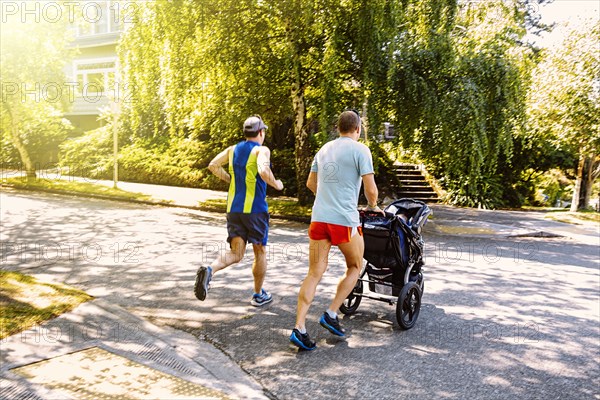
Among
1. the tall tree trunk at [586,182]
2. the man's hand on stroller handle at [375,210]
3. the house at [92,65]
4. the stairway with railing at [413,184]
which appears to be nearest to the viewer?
the man's hand on stroller handle at [375,210]

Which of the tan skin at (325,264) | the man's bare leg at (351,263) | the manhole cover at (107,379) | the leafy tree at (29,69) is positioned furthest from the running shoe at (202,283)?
the leafy tree at (29,69)

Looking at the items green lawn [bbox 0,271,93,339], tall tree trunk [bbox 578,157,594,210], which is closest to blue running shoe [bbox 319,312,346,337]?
green lawn [bbox 0,271,93,339]

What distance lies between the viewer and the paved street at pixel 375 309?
4.26m

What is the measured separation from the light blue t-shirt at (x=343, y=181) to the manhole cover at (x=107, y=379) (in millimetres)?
1832

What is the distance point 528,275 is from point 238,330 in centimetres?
511

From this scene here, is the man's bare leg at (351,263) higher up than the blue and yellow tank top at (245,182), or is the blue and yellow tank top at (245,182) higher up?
the blue and yellow tank top at (245,182)

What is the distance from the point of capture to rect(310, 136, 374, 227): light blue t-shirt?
4.68 metres

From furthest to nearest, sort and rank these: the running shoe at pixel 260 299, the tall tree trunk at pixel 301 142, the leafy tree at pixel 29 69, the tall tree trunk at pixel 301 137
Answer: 1. the leafy tree at pixel 29 69
2. the tall tree trunk at pixel 301 142
3. the tall tree trunk at pixel 301 137
4. the running shoe at pixel 260 299

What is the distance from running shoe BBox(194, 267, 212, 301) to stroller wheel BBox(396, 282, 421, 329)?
1.93 meters

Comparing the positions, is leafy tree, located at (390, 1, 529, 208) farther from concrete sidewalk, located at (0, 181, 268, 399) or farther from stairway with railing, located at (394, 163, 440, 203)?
concrete sidewalk, located at (0, 181, 268, 399)

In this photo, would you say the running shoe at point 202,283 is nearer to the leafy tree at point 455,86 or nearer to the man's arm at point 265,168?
the man's arm at point 265,168

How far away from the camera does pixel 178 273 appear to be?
24.3 ft

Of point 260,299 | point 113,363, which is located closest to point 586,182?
point 260,299

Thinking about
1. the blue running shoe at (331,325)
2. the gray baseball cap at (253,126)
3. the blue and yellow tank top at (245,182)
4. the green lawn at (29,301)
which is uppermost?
the gray baseball cap at (253,126)
